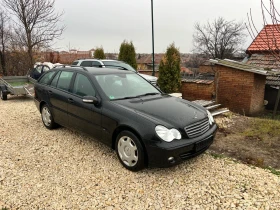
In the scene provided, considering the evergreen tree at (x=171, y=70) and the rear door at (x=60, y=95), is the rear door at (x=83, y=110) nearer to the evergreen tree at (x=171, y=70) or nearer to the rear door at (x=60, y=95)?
the rear door at (x=60, y=95)

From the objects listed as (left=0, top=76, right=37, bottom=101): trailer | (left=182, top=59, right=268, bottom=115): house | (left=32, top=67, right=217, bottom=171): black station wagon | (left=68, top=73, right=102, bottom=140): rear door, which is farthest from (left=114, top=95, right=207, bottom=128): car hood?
(left=0, top=76, right=37, bottom=101): trailer

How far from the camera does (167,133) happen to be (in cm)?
295

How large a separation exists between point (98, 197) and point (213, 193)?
1546 millimetres

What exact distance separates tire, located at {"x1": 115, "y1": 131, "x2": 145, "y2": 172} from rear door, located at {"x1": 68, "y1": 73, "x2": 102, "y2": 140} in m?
0.54

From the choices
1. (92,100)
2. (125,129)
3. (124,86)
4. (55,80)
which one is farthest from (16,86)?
(125,129)

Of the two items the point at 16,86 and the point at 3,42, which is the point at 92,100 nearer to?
the point at 16,86

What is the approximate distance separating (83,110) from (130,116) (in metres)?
1.18

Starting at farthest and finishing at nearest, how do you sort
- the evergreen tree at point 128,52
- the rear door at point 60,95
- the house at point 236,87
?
the evergreen tree at point 128,52 < the house at point 236,87 < the rear door at point 60,95

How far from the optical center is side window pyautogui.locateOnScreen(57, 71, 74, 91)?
445 centimetres

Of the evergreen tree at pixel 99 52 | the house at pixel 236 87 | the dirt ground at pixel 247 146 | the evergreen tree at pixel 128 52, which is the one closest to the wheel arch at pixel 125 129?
the dirt ground at pixel 247 146

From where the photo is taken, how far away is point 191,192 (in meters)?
2.83

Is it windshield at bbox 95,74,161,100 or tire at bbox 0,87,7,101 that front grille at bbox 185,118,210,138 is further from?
tire at bbox 0,87,7,101

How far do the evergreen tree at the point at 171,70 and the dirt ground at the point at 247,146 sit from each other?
3929mm

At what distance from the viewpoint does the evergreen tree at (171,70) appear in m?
9.32
